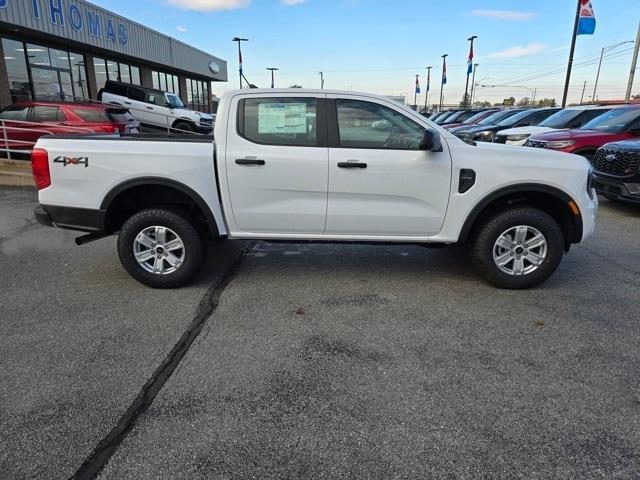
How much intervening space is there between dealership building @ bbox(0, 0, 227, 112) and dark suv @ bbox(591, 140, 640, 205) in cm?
1638

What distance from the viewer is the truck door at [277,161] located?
13.9 ft

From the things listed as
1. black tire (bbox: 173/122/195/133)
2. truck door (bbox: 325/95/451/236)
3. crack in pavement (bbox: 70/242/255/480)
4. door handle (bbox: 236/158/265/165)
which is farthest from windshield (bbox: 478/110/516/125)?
crack in pavement (bbox: 70/242/255/480)

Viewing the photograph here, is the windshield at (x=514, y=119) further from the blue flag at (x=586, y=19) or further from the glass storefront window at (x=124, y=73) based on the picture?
the glass storefront window at (x=124, y=73)

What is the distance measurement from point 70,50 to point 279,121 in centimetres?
1980

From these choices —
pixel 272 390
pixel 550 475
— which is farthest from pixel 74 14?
pixel 550 475

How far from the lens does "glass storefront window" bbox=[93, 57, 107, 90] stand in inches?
860

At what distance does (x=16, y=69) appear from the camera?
16.8m

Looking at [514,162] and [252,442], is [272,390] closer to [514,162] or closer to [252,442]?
[252,442]

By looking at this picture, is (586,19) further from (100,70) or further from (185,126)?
(100,70)

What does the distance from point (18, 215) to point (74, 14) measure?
1376cm

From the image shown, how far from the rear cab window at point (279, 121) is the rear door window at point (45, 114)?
9.28m

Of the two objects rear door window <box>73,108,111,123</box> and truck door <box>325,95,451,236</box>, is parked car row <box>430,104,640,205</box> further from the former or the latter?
rear door window <box>73,108,111,123</box>

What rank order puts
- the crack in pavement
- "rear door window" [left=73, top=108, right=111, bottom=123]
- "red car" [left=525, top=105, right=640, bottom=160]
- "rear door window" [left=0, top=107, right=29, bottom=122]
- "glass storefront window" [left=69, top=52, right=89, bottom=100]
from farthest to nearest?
"glass storefront window" [left=69, top=52, right=89, bottom=100], "rear door window" [left=0, top=107, right=29, bottom=122], "rear door window" [left=73, top=108, right=111, bottom=123], "red car" [left=525, top=105, right=640, bottom=160], the crack in pavement

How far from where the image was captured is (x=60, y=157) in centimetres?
424
